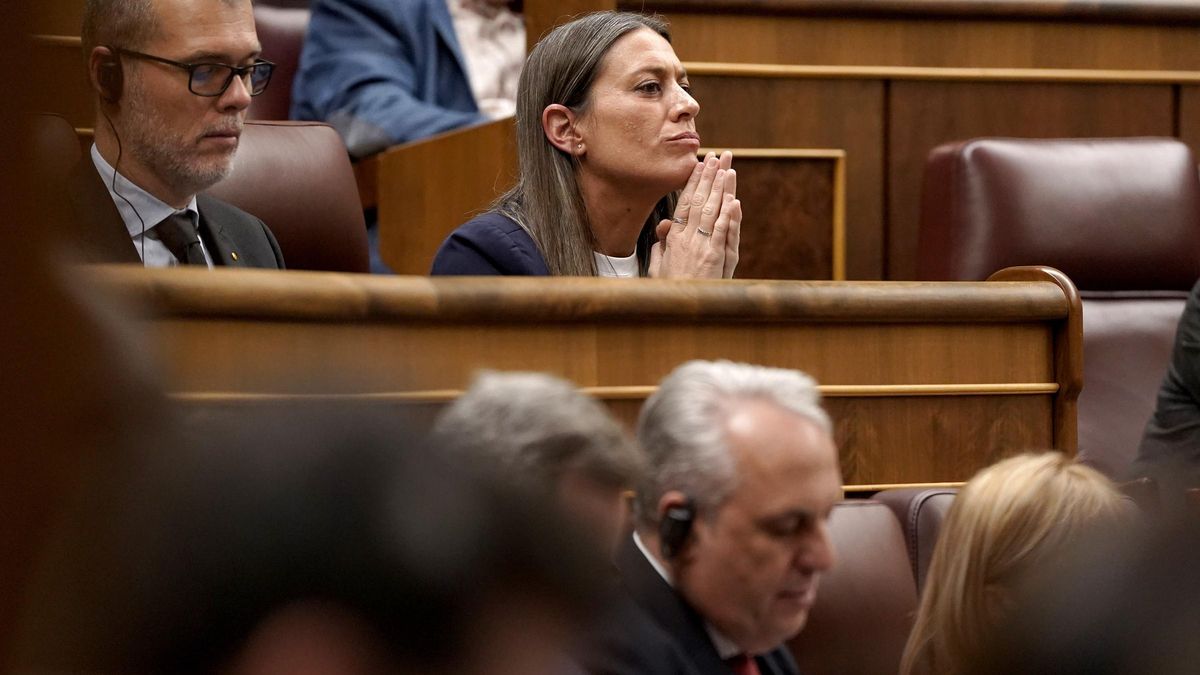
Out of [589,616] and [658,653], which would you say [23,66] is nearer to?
[589,616]

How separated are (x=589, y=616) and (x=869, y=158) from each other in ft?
5.07

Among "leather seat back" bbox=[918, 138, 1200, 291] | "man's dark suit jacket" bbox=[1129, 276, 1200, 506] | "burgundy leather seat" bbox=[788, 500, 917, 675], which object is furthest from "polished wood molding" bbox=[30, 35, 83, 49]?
"leather seat back" bbox=[918, 138, 1200, 291]

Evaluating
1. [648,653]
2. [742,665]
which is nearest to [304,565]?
[648,653]

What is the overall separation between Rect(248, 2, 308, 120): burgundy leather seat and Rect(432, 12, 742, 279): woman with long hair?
2.23 ft

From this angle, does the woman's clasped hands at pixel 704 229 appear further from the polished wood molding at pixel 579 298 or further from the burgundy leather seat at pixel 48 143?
the burgundy leather seat at pixel 48 143

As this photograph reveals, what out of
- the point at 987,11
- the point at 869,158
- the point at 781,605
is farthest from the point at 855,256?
the point at 781,605

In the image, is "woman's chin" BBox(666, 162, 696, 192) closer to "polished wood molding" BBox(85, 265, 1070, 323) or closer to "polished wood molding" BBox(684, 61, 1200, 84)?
"polished wood molding" BBox(85, 265, 1070, 323)

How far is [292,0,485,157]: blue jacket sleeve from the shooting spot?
5.47 ft

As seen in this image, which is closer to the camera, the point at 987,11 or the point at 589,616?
the point at 589,616

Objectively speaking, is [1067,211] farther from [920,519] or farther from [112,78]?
[112,78]

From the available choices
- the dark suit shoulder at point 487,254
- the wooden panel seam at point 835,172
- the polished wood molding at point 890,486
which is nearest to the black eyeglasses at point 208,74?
the dark suit shoulder at point 487,254

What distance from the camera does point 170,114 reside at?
104cm

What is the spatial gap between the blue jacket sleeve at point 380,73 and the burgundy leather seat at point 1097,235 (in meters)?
0.55

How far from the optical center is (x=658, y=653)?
1.98 ft
